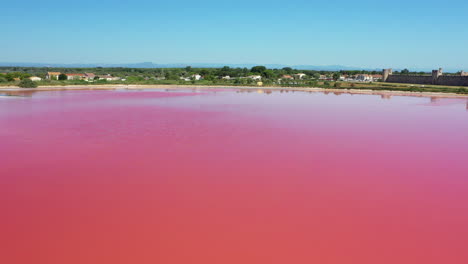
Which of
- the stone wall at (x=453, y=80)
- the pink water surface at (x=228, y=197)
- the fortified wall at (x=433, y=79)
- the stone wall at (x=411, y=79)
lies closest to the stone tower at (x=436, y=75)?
the fortified wall at (x=433, y=79)

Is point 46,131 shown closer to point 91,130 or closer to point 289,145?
point 91,130

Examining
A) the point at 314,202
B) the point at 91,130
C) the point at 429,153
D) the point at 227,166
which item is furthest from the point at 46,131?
the point at 429,153

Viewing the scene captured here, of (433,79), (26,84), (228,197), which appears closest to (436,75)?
(433,79)

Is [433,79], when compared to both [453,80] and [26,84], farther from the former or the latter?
[26,84]

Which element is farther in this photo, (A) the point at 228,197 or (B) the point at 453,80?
(B) the point at 453,80

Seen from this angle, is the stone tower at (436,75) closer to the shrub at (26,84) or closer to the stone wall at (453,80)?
the stone wall at (453,80)

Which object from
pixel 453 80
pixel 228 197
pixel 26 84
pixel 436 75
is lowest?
pixel 228 197
